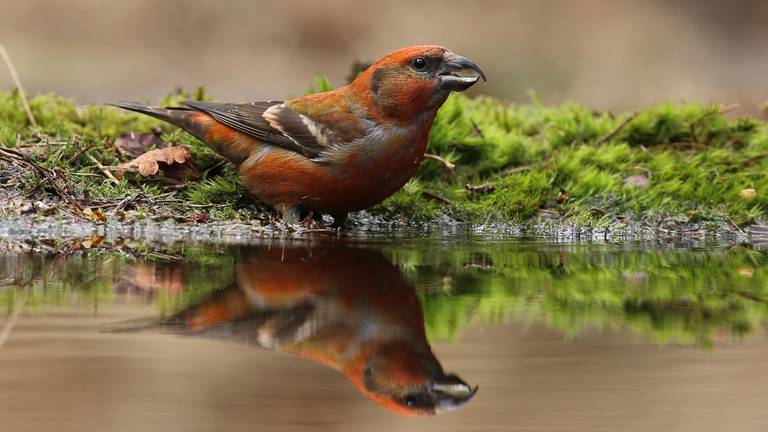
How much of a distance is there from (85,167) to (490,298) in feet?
11.6

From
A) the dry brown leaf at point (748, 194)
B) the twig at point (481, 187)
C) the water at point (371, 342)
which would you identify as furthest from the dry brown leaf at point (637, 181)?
the water at point (371, 342)

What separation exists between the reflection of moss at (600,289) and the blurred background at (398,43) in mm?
9884

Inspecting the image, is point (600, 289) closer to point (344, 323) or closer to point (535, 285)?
point (535, 285)

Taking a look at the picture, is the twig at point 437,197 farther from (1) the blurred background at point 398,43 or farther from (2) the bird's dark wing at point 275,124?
(1) the blurred background at point 398,43

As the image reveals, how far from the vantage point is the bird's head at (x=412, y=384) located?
2.74m

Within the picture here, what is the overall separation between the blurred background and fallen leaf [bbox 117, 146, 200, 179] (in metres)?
7.97

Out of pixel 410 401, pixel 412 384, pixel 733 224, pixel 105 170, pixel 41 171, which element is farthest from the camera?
pixel 733 224

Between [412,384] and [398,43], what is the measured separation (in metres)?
14.7

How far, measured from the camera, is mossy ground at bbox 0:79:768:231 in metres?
6.79

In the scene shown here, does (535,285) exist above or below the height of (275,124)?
below

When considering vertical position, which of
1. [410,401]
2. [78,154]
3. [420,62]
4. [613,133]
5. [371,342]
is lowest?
[410,401]

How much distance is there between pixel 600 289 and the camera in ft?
15.0

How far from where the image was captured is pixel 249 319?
143 inches

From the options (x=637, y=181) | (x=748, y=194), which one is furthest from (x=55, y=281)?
(x=748, y=194)
